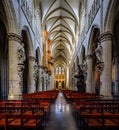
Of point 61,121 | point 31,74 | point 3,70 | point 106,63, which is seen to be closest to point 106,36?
point 106,63

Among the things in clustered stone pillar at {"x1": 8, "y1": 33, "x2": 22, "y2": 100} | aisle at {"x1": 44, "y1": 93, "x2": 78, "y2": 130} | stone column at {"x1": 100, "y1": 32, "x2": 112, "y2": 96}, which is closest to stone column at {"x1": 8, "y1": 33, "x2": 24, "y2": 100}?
clustered stone pillar at {"x1": 8, "y1": 33, "x2": 22, "y2": 100}

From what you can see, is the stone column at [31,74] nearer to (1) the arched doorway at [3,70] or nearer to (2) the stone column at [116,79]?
(1) the arched doorway at [3,70]

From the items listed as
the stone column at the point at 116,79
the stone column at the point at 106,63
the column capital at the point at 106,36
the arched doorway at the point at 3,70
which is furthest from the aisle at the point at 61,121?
the arched doorway at the point at 3,70

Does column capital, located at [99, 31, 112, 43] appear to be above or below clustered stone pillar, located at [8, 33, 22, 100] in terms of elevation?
above

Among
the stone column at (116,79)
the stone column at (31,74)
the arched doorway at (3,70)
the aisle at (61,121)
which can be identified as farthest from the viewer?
the stone column at (31,74)

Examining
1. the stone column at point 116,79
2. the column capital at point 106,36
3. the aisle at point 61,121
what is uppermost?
the column capital at point 106,36

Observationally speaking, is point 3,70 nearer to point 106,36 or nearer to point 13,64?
point 13,64

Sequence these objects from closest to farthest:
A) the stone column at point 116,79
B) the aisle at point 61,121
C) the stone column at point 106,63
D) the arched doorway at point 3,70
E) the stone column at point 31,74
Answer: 1. the aisle at point 61,121
2. the stone column at point 106,63
3. the stone column at point 116,79
4. the arched doorway at point 3,70
5. the stone column at point 31,74

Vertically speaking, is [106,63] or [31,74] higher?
[106,63]

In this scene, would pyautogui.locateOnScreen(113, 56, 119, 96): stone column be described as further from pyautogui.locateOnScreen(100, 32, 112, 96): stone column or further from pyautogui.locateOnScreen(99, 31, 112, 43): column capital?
pyautogui.locateOnScreen(99, 31, 112, 43): column capital

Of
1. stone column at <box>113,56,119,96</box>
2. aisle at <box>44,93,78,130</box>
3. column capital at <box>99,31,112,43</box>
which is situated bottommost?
aisle at <box>44,93,78,130</box>

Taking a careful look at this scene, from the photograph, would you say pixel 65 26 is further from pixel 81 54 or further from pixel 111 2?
pixel 111 2

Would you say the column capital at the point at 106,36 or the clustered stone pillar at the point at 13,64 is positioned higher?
the column capital at the point at 106,36

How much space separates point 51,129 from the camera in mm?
5730
